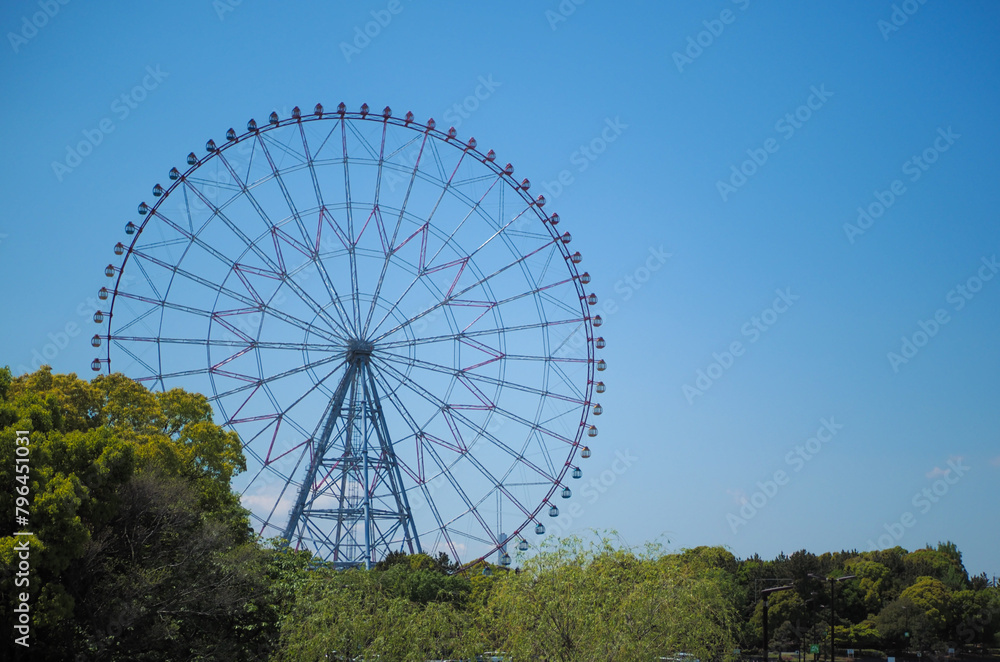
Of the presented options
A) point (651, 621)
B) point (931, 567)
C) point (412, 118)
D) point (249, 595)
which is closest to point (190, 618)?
point (249, 595)

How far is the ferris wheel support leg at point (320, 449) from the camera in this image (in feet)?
110

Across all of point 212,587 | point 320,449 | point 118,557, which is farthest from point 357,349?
point 118,557

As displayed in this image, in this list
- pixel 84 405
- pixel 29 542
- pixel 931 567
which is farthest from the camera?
pixel 931 567

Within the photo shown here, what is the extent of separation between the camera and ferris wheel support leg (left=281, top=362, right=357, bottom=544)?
1319 inches

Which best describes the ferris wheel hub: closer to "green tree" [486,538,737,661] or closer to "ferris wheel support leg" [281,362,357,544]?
"ferris wheel support leg" [281,362,357,544]

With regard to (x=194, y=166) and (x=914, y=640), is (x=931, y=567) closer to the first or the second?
(x=914, y=640)

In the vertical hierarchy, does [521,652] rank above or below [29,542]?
below

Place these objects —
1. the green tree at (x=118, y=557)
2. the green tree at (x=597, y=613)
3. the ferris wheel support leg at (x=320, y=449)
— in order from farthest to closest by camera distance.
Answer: the ferris wheel support leg at (x=320, y=449) → the green tree at (x=597, y=613) → the green tree at (x=118, y=557)

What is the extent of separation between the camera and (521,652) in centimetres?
2114

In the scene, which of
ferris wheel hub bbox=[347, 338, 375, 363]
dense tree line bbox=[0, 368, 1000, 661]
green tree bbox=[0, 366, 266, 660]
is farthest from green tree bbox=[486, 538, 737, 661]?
ferris wheel hub bbox=[347, 338, 375, 363]

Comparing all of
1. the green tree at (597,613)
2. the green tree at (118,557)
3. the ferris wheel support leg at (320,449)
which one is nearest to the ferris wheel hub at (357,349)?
the ferris wheel support leg at (320,449)

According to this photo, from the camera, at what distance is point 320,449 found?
34.3m

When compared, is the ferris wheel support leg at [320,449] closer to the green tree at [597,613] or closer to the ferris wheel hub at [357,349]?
the ferris wheel hub at [357,349]

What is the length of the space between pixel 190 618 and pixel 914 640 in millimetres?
61905
